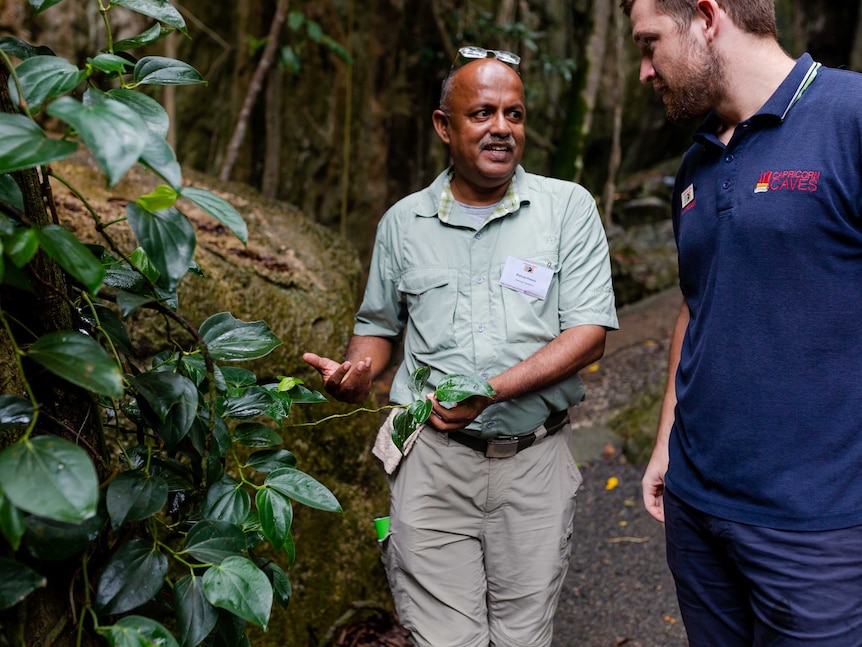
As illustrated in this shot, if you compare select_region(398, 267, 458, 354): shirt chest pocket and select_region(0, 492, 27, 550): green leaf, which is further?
select_region(398, 267, 458, 354): shirt chest pocket

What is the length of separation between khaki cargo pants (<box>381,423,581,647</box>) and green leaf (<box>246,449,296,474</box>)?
2.72 ft

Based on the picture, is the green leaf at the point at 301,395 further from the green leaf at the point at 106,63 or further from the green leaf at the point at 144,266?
the green leaf at the point at 106,63

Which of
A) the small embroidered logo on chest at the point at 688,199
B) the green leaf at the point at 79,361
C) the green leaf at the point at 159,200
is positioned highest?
the green leaf at the point at 159,200

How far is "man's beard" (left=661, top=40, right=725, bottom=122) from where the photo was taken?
1538 millimetres

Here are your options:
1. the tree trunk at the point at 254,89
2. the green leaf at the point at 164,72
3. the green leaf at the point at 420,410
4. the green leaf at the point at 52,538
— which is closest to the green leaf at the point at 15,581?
the green leaf at the point at 52,538

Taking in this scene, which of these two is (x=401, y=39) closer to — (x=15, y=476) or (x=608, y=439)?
(x=608, y=439)

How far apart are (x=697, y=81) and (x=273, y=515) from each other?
117 centimetres

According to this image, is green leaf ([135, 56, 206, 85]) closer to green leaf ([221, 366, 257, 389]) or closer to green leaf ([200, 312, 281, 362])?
green leaf ([200, 312, 281, 362])

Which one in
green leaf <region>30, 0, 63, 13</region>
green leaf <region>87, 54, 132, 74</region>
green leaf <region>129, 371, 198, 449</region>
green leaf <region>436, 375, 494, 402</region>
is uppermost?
green leaf <region>30, 0, 63, 13</region>

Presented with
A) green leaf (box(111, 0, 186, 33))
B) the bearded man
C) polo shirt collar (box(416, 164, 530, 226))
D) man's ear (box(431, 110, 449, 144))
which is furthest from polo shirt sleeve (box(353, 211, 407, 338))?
green leaf (box(111, 0, 186, 33))

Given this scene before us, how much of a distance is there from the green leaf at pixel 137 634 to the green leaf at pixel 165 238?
400 mm

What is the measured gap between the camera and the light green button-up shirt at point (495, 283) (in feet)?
6.45

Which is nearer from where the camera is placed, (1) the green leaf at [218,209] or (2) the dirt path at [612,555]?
(1) the green leaf at [218,209]

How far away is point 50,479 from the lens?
2.44 ft
